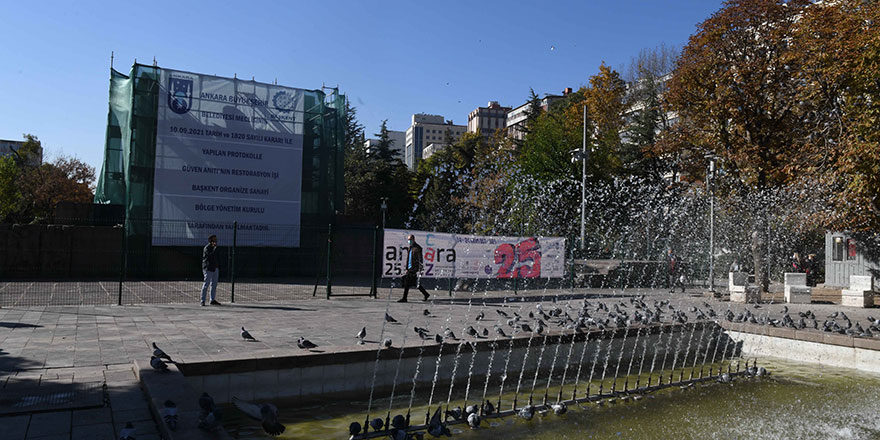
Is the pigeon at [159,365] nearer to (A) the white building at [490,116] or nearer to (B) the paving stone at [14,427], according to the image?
(B) the paving stone at [14,427]

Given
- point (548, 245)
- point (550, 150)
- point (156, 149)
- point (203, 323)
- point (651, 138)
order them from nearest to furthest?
point (203, 323)
point (548, 245)
point (156, 149)
point (550, 150)
point (651, 138)

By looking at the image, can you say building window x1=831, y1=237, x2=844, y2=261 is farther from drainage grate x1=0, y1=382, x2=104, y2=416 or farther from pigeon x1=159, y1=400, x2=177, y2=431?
drainage grate x1=0, y1=382, x2=104, y2=416

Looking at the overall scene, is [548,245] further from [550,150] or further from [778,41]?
[550,150]

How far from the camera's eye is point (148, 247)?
23672 millimetres

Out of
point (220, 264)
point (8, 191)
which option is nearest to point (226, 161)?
point (220, 264)

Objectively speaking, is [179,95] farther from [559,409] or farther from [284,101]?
[559,409]

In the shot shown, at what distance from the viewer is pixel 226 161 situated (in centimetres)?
2470

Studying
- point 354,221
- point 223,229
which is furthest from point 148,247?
point 354,221

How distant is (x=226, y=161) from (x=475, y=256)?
12.6 meters

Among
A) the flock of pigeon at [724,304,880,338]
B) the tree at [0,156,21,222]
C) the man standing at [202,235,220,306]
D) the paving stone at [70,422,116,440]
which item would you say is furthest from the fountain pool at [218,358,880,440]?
the tree at [0,156,21,222]

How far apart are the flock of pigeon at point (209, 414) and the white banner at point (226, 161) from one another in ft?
60.6

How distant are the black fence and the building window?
21.1 ft

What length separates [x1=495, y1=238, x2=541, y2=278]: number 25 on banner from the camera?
738 inches

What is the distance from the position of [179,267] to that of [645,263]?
19.4 m
